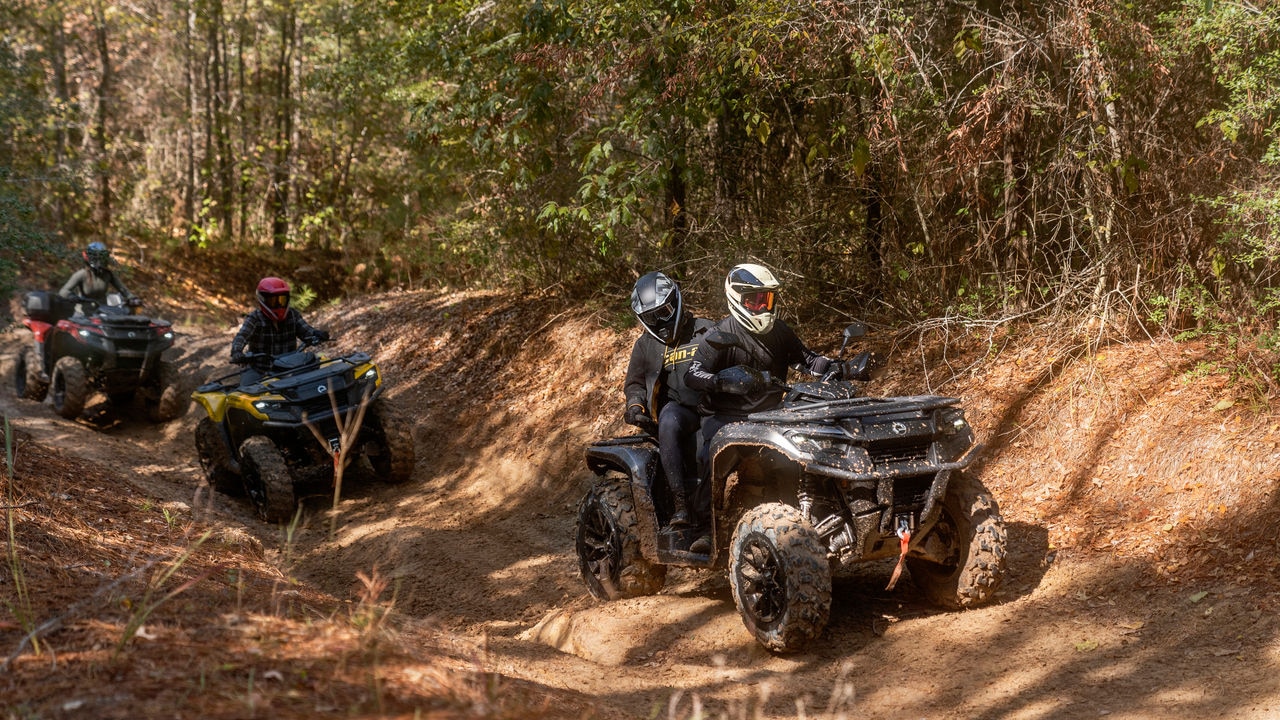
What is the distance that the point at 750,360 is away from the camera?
6.12 meters

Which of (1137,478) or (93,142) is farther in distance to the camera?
(93,142)

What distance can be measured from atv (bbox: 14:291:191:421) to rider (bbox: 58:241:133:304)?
0.80 feet

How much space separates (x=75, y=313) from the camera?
13008mm

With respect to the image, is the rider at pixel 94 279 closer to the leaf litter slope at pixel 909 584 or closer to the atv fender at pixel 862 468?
the leaf litter slope at pixel 909 584

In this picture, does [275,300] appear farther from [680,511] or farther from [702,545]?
[702,545]

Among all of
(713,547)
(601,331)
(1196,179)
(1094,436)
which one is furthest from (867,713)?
(601,331)

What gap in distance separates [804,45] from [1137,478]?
442 centimetres

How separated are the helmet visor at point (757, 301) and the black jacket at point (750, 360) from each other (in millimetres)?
149

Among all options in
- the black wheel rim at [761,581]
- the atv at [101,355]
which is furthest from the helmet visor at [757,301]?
the atv at [101,355]

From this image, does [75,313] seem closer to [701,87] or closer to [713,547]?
[701,87]

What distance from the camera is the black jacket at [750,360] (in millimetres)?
5984

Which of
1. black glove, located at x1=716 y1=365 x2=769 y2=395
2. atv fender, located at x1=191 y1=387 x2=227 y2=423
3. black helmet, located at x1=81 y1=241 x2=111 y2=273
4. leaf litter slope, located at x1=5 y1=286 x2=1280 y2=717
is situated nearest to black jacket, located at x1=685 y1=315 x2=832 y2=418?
black glove, located at x1=716 y1=365 x2=769 y2=395

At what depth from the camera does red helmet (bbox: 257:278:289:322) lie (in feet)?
33.0

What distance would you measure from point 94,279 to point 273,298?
5075 mm
